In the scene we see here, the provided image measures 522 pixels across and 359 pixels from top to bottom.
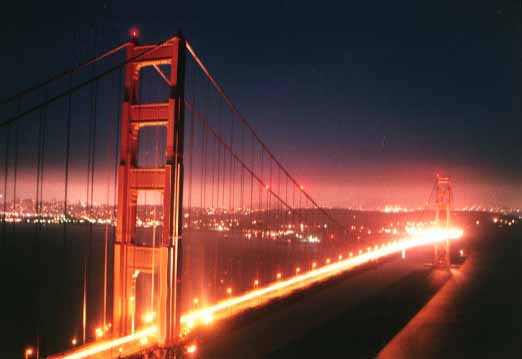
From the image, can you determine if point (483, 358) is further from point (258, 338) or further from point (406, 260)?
point (406, 260)

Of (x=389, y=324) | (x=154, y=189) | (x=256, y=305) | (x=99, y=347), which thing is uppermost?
(x=154, y=189)

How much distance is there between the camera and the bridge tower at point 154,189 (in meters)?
8.56

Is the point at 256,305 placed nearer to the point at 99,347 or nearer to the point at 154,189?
the point at 154,189

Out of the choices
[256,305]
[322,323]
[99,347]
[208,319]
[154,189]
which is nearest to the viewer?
[99,347]

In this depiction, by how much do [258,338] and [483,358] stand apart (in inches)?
270

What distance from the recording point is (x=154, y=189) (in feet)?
30.1

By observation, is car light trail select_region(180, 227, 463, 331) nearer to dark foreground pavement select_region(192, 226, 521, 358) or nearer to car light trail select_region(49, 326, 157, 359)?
dark foreground pavement select_region(192, 226, 521, 358)

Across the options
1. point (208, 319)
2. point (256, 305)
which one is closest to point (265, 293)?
point (256, 305)

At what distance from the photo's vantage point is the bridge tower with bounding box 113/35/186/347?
8562mm

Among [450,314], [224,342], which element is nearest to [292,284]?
[224,342]

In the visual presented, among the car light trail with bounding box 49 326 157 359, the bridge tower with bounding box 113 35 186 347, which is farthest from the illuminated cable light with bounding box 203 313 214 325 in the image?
the car light trail with bounding box 49 326 157 359

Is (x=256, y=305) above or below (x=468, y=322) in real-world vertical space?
above

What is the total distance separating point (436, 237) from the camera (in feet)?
111

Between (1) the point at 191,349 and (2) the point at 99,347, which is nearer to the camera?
(2) the point at 99,347
